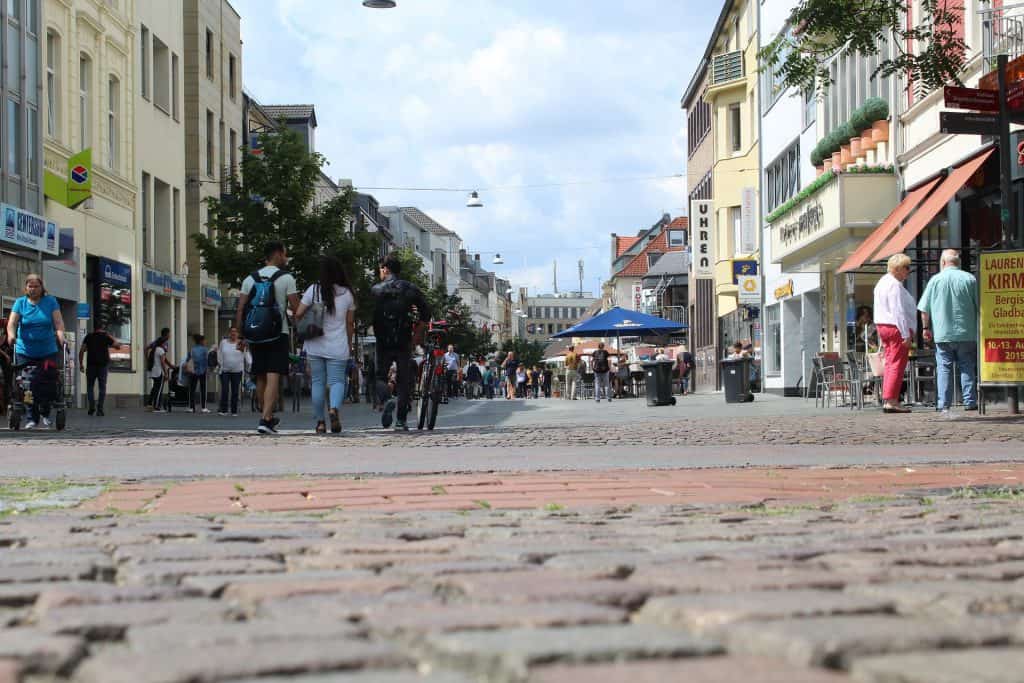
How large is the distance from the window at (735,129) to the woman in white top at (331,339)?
35.9m

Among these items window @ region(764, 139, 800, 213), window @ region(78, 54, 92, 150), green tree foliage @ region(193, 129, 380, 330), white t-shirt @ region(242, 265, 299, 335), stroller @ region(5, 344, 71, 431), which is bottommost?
stroller @ region(5, 344, 71, 431)

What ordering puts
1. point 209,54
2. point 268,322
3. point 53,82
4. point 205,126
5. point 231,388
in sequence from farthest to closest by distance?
point 209,54 → point 205,126 → point 53,82 → point 231,388 → point 268,322

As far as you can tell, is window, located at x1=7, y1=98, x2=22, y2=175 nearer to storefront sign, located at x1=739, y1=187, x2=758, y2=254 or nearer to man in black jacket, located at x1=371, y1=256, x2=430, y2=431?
man in black jacket, located at x1=371, y1=256, x2=430, y2=431

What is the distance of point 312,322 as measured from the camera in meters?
14.4

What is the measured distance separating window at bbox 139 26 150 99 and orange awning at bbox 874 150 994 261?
24.2 meters

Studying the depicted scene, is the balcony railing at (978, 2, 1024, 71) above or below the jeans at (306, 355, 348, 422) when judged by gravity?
above

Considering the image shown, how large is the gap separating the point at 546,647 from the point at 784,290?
37133mm

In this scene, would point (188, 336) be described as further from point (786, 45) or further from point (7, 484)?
point (7, 484)

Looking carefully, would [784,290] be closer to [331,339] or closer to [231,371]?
[231,371]

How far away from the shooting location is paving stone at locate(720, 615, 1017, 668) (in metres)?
2.61

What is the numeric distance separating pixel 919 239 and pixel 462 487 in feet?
56.1

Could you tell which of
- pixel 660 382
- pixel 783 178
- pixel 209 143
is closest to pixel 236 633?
pixel 660 382

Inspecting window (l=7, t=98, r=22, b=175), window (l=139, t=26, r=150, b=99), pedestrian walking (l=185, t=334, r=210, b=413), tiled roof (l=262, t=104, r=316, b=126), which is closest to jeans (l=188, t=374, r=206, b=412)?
pedestrian walking (l=185, t=334, r=210, b=413)

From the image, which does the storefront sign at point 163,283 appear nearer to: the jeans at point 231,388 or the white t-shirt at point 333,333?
the jeans at point 231,388
